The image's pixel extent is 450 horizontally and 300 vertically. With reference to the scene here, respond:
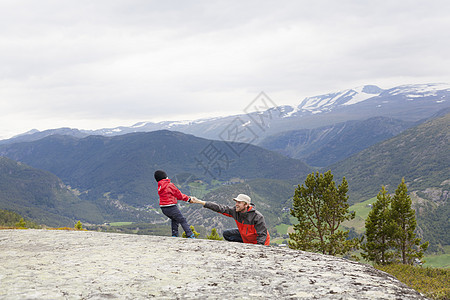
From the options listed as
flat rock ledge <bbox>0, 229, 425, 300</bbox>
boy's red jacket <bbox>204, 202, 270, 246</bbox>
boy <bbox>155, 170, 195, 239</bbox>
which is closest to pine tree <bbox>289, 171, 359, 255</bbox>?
boy <bbox>155, 170, 195, 239</bbox>

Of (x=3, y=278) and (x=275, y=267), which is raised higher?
(x=3, y=278)

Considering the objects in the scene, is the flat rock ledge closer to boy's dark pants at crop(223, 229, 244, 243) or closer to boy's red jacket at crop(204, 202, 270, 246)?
boy's red jacket at crop(204, 202, 270, 246)

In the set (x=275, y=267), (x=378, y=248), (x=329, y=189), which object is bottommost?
(x=378, y=248)

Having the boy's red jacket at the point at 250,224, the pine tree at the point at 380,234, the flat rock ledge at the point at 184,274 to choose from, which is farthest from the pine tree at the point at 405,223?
the flat rock ledge at the point at 184,274

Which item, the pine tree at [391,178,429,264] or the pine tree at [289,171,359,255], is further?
the pine tree at [391,178,429,264]

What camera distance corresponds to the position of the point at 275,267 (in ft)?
30.5

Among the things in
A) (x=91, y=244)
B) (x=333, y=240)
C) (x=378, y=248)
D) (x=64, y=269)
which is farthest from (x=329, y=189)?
(x=64, y=269)

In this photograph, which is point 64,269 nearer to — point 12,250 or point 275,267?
point 12,250

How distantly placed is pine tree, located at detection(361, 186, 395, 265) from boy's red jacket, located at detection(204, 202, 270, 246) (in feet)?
138

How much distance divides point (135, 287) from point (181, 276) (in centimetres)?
133

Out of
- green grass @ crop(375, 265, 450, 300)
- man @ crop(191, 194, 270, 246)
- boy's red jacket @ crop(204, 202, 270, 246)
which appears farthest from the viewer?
green grass @ crop(375, 265, 450, 300)

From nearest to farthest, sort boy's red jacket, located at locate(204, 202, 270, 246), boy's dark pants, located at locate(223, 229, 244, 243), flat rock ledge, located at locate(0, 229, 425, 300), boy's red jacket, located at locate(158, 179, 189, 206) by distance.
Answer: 1. flat rock ledge, located at locate(0, 229, 425, 300)
2. boy's red jacket, located at locate(204, 202, 270, 246)
3. boy's dark pants, located at locate(223, 229, 244, 243)
4. boy's red jacket, located at locate(158, 179, 189, 206)

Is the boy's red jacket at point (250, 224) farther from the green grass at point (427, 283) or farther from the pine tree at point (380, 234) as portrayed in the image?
the pine tree at point (380, 234)

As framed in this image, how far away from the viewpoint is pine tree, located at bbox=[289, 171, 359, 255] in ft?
152
